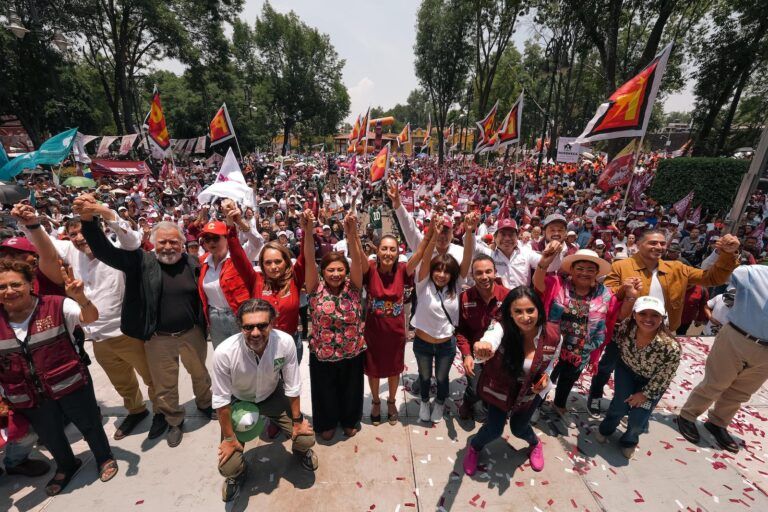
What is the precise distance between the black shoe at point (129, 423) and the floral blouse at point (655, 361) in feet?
16.1

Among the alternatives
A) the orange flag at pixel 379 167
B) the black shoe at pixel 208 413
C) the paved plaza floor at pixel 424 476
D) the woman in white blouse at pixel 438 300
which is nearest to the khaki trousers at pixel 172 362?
the black shoe at pixel 208 413

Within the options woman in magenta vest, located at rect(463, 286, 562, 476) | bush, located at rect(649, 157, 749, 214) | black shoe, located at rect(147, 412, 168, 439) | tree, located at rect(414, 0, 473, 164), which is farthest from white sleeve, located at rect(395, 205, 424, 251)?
tree, located at rect(414, 0, 473, 164)

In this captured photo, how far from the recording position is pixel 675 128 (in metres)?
60.1

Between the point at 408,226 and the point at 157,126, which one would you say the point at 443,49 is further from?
the point at 408,226

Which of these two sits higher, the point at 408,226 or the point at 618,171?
the point at 618,171

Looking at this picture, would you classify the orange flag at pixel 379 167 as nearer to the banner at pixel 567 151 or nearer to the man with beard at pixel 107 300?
the man with beard at pixel 107 300

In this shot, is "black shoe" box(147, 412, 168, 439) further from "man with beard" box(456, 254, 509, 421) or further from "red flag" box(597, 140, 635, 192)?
"red flag" box(597, 140, 635, 192)

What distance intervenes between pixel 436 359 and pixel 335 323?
1176mm

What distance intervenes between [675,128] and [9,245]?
270ft

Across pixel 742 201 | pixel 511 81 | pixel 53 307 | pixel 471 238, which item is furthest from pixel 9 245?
pixel 511 81

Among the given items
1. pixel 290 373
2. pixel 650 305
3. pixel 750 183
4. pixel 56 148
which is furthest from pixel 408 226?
pixel 56 148

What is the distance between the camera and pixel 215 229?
10.3ft

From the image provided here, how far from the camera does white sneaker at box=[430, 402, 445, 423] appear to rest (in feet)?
11.8

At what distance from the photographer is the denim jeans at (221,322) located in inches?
130
